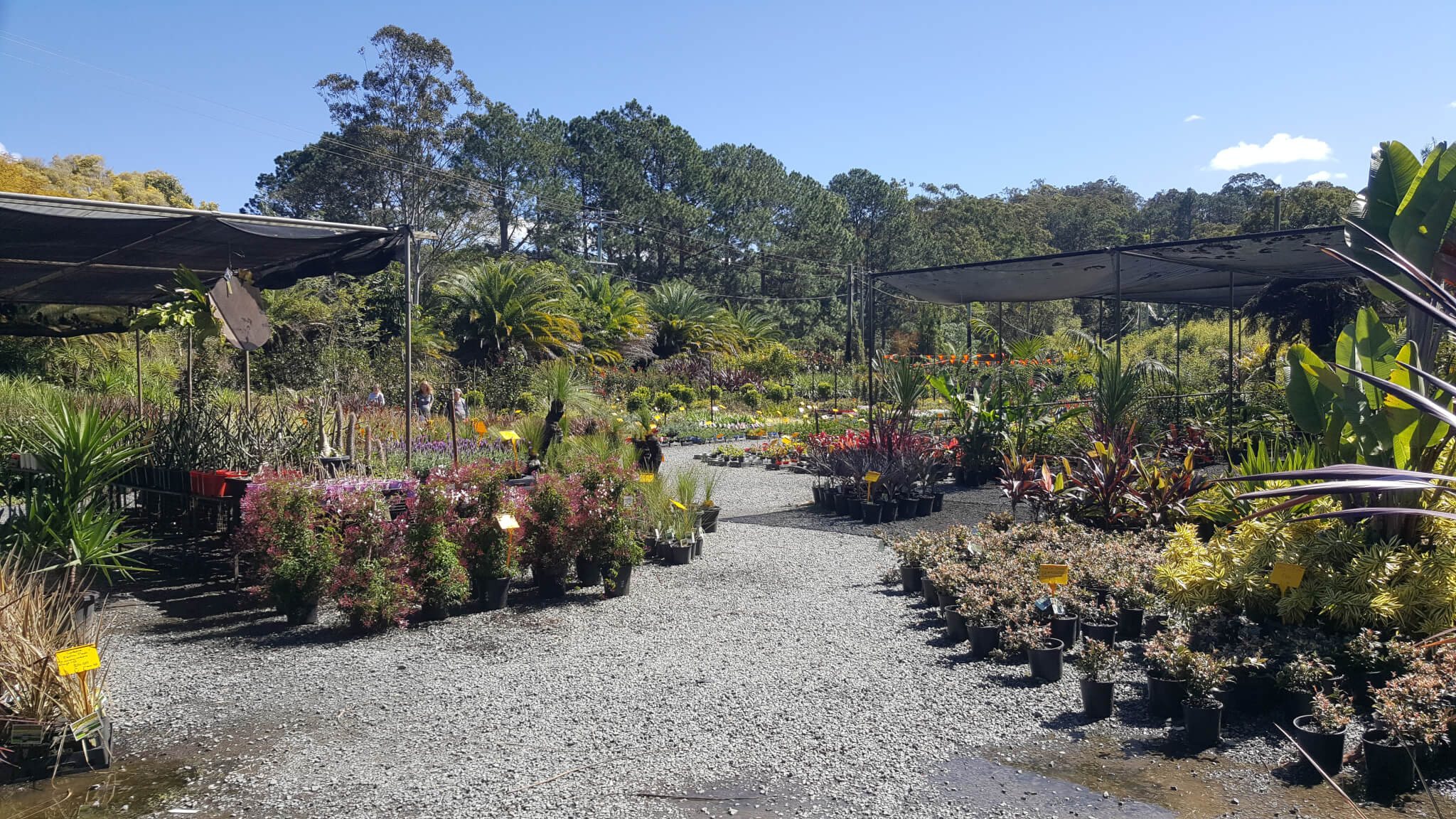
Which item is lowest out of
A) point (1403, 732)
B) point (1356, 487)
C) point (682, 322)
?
point (1403, 732)

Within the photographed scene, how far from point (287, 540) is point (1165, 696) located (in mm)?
4469

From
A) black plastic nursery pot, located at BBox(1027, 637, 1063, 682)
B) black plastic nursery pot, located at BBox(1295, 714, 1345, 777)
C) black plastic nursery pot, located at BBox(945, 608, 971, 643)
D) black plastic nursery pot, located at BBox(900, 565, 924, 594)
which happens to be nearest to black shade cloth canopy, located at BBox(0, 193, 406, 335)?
black plastic nursery pot, located at BBox(900, 565, 924, 594)

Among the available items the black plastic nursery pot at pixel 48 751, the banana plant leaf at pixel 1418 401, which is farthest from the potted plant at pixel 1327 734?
the black plastic nursery pot at pixel 48 751

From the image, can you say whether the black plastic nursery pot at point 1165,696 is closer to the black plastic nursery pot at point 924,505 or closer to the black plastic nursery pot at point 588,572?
the black plastic nursery pot at point 588,572

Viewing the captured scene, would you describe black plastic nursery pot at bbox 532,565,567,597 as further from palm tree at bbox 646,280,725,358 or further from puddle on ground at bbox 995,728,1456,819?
palm tree at bbox 646,280,725,358

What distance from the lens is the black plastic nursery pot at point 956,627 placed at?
5.02m

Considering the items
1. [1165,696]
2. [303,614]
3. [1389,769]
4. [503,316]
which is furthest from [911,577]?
[503,316]

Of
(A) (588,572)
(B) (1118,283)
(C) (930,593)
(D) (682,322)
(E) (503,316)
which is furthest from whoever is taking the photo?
(D) (682,322)

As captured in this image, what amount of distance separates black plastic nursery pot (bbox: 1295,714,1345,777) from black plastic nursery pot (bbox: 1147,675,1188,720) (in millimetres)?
534

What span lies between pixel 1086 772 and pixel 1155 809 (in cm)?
33

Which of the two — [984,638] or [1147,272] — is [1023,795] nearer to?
[984,638]

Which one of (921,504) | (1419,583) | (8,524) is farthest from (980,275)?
(8,524)

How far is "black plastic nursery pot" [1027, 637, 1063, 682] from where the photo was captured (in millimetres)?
4340

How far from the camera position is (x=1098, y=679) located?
12.9 feet
